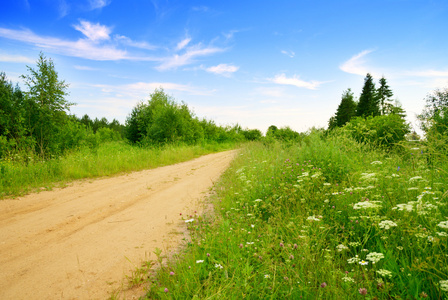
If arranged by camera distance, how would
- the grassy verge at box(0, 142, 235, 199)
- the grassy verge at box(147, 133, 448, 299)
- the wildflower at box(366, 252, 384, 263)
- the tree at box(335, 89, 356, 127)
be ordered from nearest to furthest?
1. the wildflower at box(366, 252, 384, 263)
2. the grassy verge at box(147, 133, 448, 299)
3. the grassy verge at box(0, 142, 235, 199)
4. the tree at box(335, 89, 356, 127)

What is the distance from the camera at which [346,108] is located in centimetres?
4991

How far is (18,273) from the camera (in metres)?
2.94

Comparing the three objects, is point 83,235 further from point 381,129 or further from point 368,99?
point 368,99

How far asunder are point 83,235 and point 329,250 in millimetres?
3892

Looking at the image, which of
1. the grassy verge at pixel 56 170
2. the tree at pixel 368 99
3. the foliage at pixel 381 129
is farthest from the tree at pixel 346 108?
the grassy verge at pixel 56 170

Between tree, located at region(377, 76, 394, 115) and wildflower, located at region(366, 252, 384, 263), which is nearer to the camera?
wildflower, located at region(366, 252, 384, 263)

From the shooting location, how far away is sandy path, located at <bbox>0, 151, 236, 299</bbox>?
2760 mm

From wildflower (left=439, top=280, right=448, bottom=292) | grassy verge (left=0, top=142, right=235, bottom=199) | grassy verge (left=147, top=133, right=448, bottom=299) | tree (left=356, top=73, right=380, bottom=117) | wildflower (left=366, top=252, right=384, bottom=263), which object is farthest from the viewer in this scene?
tree (left=356, top=73, right=380, bottom=117)

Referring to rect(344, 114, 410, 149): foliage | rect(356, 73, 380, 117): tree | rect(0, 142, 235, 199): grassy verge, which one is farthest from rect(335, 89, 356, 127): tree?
rect(0, 142, 235, 199): grassy verge

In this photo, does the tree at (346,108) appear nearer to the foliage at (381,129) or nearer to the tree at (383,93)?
the tree at (383,93)

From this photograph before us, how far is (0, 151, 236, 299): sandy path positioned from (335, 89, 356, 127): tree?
49857mm

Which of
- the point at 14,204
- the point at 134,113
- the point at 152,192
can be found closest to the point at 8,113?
→ the point at 14,204

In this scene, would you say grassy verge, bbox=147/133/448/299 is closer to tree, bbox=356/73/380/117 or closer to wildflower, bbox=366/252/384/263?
wildflower, bbox=366/252/384/263

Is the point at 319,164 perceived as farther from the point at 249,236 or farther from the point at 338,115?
the point at 338,115
